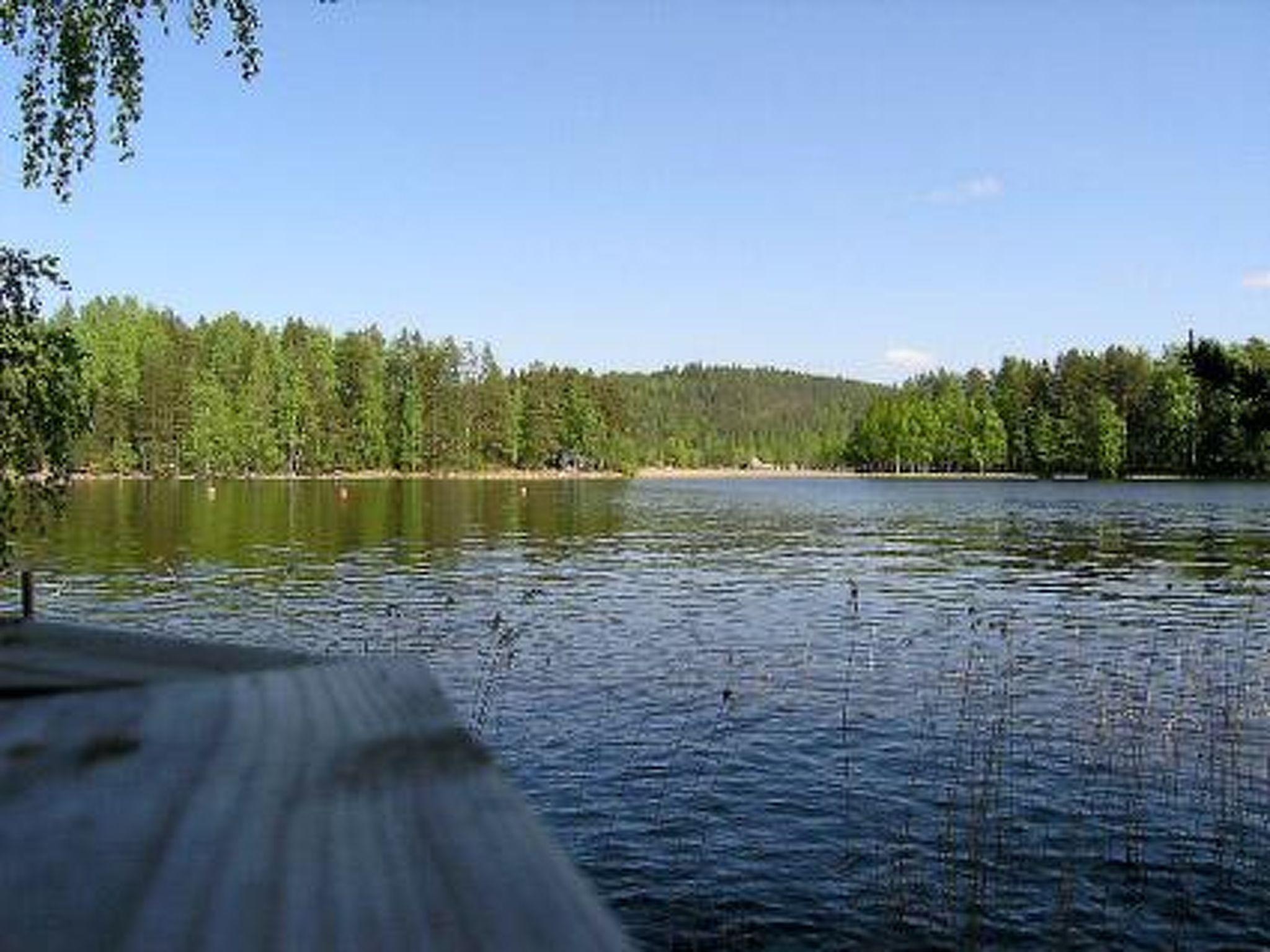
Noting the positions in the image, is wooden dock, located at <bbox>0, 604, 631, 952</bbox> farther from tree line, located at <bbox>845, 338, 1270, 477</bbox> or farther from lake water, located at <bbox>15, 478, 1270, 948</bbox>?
tree line, located at <bbox>845, 338, 1270, 477</bbox>

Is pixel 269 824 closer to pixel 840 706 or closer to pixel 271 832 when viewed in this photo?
pixel 271 832

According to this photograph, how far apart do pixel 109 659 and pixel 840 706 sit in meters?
17.6

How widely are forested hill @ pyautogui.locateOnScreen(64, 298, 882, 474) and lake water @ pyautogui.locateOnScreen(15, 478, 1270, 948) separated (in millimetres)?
105429

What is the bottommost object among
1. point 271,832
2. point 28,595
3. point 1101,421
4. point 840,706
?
point 840,706

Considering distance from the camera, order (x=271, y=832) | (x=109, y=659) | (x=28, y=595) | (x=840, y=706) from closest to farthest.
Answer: (x=271, y=832)
(x=109, y=659)
(x=28, y=595)
(x=840, y=706)

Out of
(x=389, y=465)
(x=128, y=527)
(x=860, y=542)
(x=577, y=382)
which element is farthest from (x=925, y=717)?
(x=577, y=382)

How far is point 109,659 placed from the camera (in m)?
2.91

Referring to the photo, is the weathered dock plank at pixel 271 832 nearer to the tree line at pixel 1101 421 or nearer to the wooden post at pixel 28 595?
the wooden post at pixel 28 595

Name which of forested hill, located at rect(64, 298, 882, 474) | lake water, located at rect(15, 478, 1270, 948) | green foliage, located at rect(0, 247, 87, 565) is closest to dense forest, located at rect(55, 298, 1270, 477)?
forested hill, located at rect(64, 298, 882, 474)

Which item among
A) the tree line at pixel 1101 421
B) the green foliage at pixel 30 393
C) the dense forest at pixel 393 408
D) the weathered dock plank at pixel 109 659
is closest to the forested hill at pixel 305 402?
the dense forest at pixel 393 408

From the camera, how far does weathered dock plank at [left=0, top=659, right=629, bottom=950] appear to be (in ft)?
4.31

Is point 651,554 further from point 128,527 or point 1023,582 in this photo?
point 128,527

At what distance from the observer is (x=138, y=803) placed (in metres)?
1.74

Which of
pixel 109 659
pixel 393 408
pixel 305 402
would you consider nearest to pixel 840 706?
pixel 109 659
